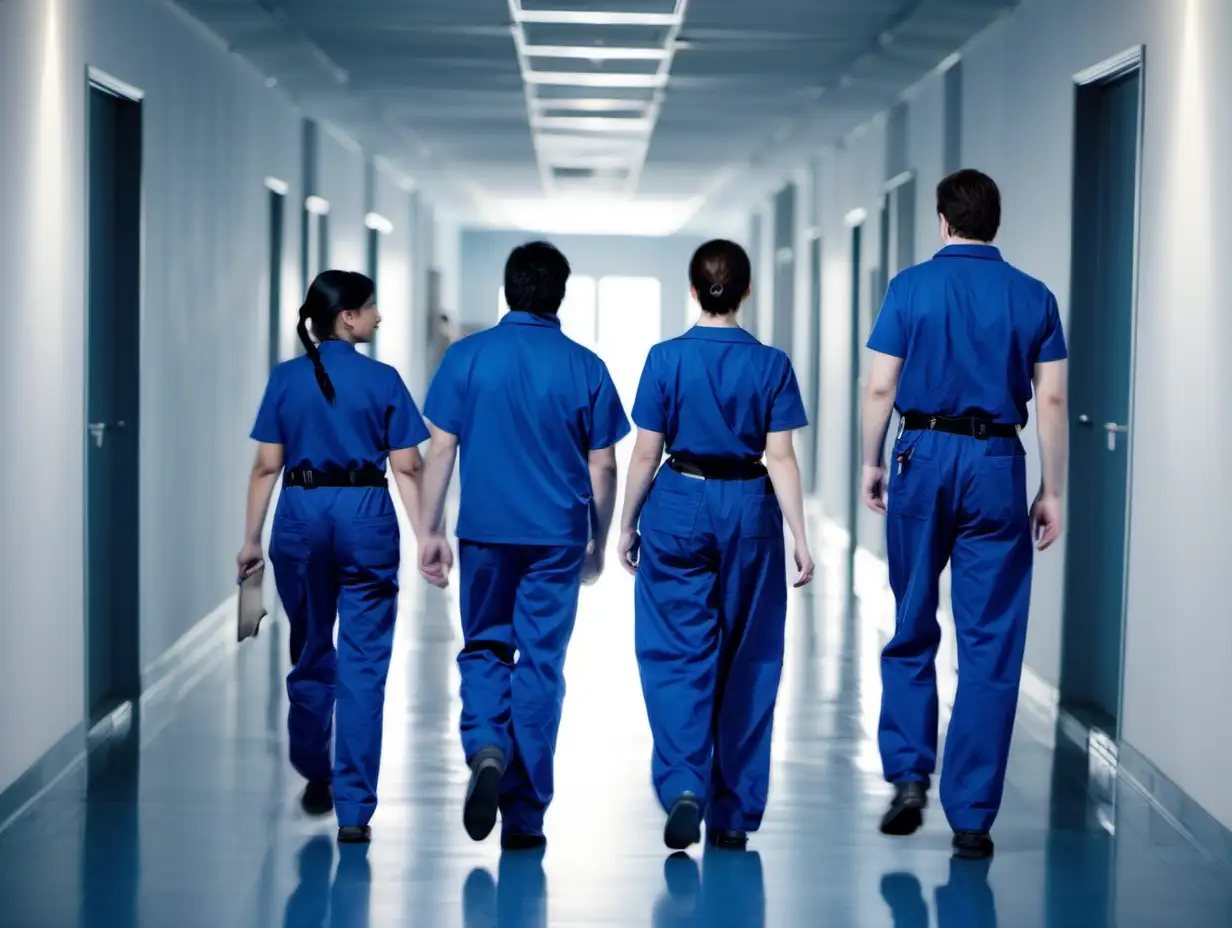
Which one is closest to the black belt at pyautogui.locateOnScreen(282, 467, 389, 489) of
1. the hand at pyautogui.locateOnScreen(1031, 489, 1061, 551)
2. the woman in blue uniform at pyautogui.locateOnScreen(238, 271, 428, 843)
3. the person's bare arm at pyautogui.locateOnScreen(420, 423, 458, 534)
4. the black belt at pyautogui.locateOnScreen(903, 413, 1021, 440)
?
the woman in blue uniform at pyautogui.locateOnScreen(238, 271, 428, 843)

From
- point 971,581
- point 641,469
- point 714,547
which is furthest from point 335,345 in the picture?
point 971,581

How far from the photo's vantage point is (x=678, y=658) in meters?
4.15

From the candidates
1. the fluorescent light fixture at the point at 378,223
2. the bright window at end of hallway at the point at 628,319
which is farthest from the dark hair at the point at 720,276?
the bright window at end of hallway at the point at 628,319

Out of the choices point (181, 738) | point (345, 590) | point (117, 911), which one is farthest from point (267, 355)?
point (117, 911)

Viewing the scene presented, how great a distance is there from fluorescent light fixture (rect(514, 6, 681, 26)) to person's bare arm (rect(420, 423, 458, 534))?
3.53m

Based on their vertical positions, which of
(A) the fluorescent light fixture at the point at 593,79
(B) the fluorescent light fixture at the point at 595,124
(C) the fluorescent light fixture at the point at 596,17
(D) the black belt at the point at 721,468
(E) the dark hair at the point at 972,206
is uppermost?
(B) the fluorescent light fixture at the point at 595,124

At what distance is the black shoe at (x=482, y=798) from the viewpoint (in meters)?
3.90

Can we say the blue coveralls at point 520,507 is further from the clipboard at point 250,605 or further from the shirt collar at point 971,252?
the shirt collar at point 971,252

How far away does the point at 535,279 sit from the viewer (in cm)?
413

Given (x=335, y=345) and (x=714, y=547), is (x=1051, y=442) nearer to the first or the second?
(x=714, y=547)

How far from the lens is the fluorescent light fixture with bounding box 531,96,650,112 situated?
10.4 meters

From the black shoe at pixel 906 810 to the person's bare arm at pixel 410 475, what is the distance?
132cm

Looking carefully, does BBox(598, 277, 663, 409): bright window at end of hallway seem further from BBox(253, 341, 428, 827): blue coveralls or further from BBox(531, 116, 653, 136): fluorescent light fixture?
BBox(253, 341, 428, 827): blue coveralls

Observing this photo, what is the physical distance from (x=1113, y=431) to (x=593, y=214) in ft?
57.4
